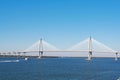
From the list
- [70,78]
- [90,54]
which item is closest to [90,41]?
[90,54]

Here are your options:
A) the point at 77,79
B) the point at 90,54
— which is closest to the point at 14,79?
the point at 77,79

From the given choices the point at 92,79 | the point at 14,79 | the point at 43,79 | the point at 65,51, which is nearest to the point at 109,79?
the point at 92,79

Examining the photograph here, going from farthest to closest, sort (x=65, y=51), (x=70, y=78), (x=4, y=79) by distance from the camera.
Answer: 1. (x=65, y=51)
2. (x=70, y=78)
3. (x=4, y=79)

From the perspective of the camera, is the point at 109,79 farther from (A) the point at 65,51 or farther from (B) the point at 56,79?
(A) the point at 65,51

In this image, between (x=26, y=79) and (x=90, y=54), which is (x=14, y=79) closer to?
(x=26, y=79)

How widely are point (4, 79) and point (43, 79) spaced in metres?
7.74

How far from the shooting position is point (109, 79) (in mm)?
70000

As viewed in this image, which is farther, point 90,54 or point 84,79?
point 90,54

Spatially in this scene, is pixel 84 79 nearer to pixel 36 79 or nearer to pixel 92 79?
pixel 92 79

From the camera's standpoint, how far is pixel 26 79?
67.6 metres

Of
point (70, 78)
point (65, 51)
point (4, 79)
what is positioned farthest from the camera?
point (65, 51)

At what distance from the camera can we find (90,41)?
17725 centimetres

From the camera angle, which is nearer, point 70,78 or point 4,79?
point 4,79

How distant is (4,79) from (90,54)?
386 feet
